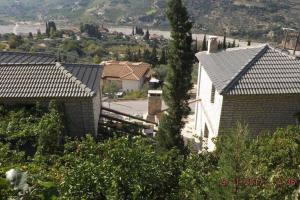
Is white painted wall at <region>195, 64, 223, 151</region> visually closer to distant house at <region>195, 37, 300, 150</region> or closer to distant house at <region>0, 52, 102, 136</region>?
distant house at <region>195, 37, 300, 150</region>

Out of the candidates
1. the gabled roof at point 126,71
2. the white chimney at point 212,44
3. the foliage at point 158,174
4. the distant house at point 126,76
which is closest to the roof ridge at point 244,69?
the white chimney at point 212,44

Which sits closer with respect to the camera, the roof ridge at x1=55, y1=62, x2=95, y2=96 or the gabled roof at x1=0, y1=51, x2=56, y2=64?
the roof ridge at x1=55, y1=62, x2=95, y2=96

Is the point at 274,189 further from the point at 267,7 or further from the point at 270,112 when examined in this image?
the point at 267,7

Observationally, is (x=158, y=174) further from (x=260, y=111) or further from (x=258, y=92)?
(x=260, y=111)

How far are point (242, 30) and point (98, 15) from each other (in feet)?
303

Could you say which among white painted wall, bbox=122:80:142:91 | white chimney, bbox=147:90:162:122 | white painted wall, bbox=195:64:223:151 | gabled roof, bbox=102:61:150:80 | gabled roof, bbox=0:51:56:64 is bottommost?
white painted wall, bbox=122:80:142:91

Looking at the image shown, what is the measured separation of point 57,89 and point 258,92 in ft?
28.3

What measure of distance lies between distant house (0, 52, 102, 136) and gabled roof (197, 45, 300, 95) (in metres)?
5.75

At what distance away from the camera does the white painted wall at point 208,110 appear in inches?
607

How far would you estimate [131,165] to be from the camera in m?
8.14

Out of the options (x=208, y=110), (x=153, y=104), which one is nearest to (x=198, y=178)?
(x=208, y=110)

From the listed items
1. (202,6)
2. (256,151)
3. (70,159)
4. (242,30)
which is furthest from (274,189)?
(202,6)

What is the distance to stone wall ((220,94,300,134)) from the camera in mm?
14469

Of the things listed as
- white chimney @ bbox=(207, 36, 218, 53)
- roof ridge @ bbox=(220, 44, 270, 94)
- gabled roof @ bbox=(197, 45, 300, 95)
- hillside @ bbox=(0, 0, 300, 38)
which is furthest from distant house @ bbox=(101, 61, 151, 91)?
hillside @ bbox=(0, 0, 300, 38)
